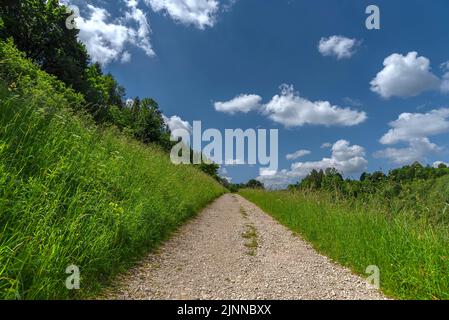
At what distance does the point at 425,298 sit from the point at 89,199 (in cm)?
555

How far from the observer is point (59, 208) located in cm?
464

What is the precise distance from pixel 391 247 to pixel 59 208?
18.7ft

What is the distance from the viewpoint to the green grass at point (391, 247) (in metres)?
4.22

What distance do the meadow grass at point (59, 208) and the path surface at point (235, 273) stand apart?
450 millimetres

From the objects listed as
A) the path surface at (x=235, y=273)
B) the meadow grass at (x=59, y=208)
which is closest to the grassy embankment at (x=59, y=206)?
the meadow grass at (x=59, y=208)

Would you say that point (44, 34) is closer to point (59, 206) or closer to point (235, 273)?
point (59, 206)

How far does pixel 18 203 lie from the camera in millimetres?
3719

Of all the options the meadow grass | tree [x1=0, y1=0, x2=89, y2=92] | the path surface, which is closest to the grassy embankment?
the meadow grass

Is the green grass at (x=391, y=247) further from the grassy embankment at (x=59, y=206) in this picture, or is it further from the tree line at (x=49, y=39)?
the tree line at (x=49, y=39)

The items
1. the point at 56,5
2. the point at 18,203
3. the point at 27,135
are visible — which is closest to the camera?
the point at 18,203

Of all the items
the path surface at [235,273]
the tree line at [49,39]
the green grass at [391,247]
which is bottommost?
the path surface at [235,273]

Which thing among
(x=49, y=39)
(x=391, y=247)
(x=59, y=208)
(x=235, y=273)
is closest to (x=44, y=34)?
(x=49, y=39)
